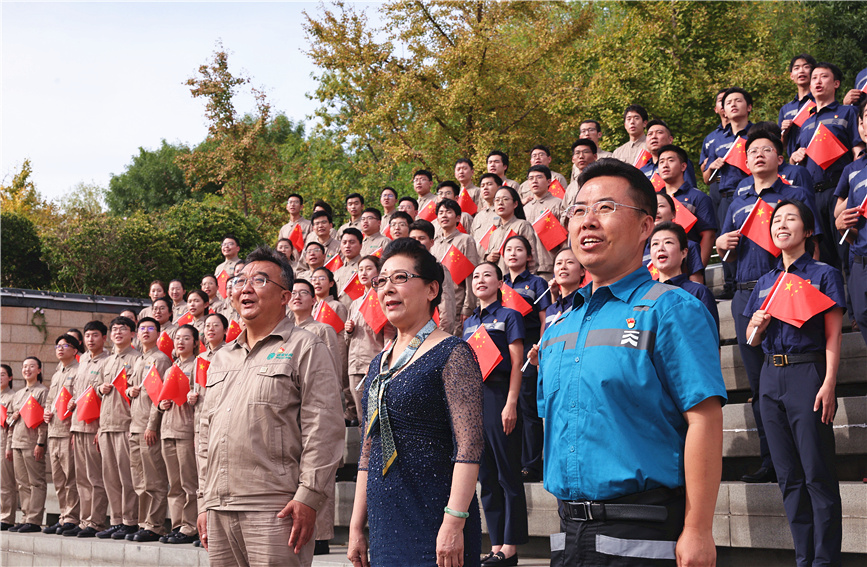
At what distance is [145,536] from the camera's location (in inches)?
364

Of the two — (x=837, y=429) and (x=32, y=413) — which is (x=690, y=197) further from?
(x=32, y=413)

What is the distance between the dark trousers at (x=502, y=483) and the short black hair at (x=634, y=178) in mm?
4103

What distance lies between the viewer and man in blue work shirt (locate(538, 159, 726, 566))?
2279mm

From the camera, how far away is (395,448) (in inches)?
129

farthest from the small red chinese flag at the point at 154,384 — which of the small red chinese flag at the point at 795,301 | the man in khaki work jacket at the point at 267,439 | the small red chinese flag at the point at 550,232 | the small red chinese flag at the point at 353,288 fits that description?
the small red chinese flag at the point at 795,301

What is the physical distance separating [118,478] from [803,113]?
8.88 meters

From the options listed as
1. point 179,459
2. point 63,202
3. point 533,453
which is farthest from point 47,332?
point 63,202

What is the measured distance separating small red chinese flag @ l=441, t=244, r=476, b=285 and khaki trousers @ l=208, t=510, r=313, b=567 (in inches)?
231

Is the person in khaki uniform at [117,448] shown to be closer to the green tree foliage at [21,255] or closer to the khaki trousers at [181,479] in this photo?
the khaki trousers at [181,479]

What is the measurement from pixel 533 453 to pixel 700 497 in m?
5.12

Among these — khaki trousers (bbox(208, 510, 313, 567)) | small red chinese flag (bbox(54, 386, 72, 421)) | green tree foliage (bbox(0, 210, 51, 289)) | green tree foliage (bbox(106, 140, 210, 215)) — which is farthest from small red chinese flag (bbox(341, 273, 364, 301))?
green tree foliage (bbox(106, 140, 210, 215))

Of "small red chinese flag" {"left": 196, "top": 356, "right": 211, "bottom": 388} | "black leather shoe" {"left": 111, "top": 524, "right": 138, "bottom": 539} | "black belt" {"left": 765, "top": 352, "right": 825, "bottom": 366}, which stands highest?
"black belt" {"left": 765, "top": 352, "right": 825, "bottom": 366}

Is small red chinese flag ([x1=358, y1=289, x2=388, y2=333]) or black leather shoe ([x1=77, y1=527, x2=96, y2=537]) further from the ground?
small red chinese flag ([x1=358, y1=289, x2=388, y2=333])

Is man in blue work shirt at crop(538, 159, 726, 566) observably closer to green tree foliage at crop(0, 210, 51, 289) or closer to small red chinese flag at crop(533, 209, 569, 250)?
small red chinese flag at crop(533, 209, 569, 250)
